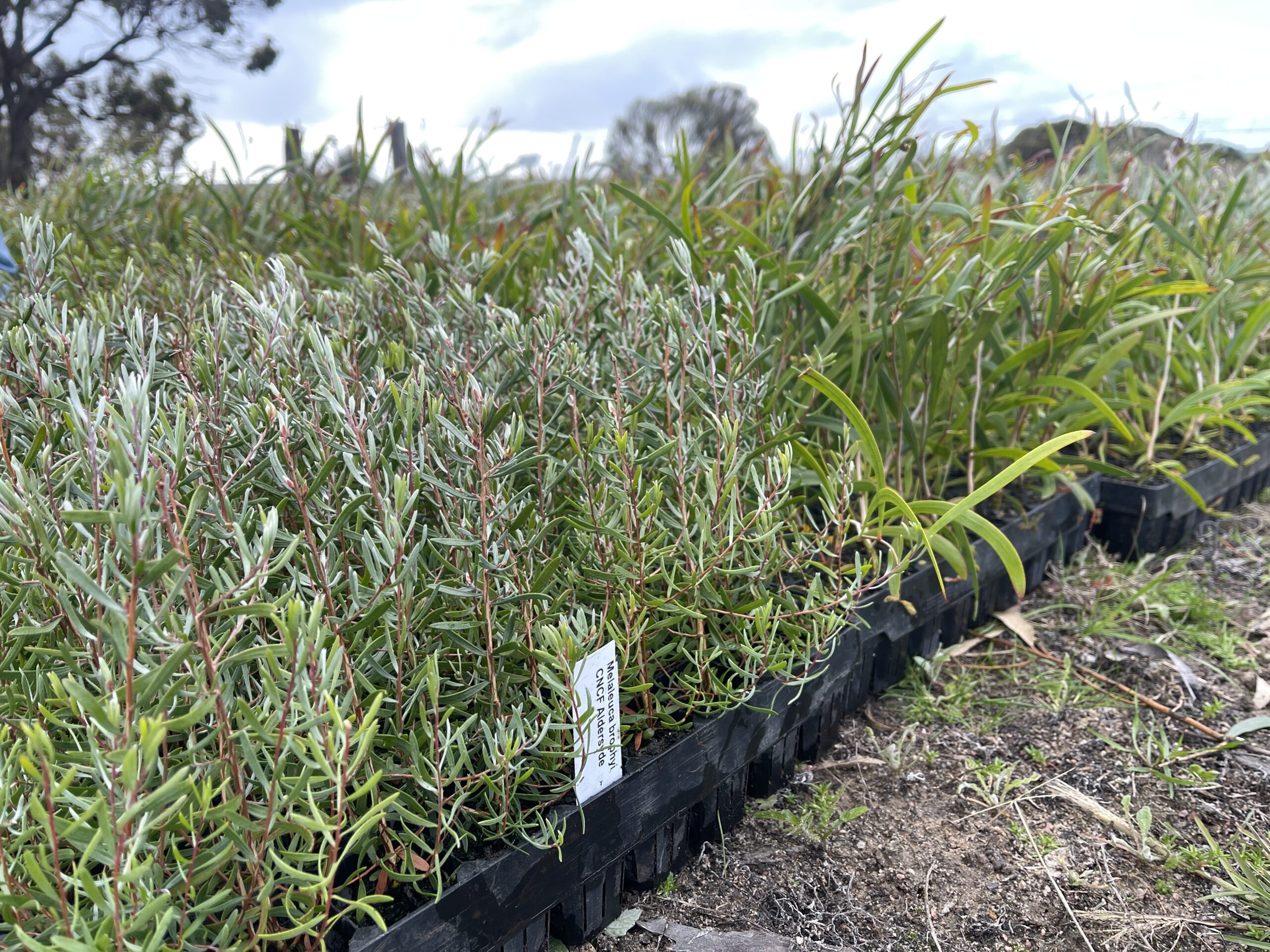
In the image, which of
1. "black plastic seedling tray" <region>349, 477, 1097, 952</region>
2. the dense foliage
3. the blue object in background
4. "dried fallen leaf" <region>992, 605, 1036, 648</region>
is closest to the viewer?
the dense foliage

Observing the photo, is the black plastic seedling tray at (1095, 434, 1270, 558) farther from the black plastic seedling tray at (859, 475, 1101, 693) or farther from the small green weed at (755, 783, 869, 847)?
the small green weed at (755, 783, 869, 847)

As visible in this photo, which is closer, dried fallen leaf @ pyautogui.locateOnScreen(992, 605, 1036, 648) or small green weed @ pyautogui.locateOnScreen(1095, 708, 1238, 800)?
small green weed @ pyautogui.locateOnScreen(1095, 708, 1238, 800)

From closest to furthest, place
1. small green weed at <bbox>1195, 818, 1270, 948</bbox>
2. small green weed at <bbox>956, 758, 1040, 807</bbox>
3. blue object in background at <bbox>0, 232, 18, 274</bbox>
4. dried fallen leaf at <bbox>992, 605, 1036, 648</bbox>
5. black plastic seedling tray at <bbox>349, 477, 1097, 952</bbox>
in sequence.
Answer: black plastic seedling tray at <bbox>349, 477, 1097, 952</bbox>
small green weed at <bbox>1195, 818, 1270, 948</bbox>
small green weed at <bbox>956, 758, 1040, 807</bbox>
dried fallen leaf at <bbox>992, 605, 1036, 648</bbox>
blue object in background at <bbox>0, 232, 18, 274</bbox>

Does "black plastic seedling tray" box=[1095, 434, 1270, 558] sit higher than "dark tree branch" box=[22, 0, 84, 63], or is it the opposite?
"dark tree branch" box=[22, 0, 84, 63]

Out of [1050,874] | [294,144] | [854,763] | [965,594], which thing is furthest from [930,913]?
[294,144]

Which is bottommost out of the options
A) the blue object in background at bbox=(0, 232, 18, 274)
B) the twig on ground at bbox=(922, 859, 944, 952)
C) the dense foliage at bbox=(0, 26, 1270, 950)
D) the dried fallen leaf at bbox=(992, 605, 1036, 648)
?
the twig on ground at bbox=(922, 859, 944, 952)

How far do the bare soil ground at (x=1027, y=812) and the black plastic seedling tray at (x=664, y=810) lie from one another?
0.14 ft

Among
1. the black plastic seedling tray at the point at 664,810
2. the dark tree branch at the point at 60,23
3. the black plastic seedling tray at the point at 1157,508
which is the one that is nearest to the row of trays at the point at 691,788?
the black plastic seedling tray at the point at 664,810

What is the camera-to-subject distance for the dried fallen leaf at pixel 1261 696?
5.07 ft

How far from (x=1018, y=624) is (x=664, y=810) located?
106 cm

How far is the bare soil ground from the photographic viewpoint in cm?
107

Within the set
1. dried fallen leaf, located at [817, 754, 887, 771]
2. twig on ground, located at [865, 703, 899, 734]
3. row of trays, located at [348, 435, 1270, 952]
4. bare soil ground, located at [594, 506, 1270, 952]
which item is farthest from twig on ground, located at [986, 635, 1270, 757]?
dried fallen leaf, located at [817, 754, 887, 771]

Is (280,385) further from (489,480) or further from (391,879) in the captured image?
(391,879)

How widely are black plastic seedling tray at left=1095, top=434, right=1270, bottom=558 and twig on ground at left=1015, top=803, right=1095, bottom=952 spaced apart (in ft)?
3.37
